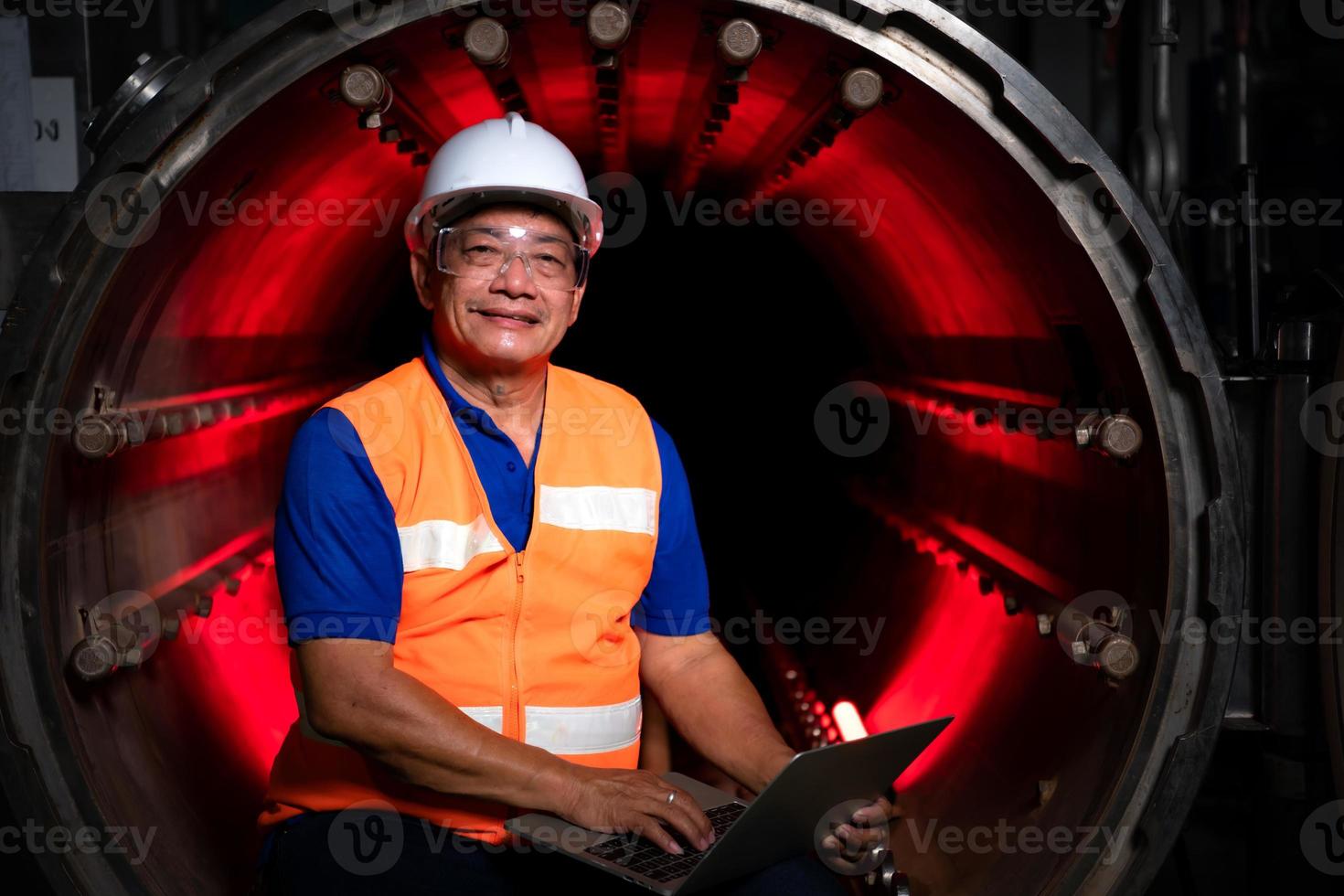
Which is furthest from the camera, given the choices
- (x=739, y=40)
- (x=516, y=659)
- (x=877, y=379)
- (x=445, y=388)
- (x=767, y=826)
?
(x=877, y=379)

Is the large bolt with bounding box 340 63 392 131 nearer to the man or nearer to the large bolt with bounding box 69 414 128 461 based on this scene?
the man

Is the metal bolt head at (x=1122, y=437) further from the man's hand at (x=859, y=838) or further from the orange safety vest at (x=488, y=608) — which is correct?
the orange safety vest at (x=488, y=608)

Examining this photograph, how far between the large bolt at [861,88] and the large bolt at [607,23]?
1.11 feet

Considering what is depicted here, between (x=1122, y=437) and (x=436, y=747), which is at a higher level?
(x=1122, y=437)

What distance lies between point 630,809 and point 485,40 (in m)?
1.13

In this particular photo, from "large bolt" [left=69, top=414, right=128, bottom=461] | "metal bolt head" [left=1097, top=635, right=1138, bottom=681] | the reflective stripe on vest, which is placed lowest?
the reflective stripe on vest

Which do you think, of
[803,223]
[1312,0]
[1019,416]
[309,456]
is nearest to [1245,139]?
[1312,0]

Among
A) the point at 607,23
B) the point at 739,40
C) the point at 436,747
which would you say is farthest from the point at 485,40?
the point at 436,747

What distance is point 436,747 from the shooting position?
1784 millimetres

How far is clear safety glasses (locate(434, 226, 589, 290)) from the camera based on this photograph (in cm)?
207

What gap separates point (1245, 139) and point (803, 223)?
1269mm

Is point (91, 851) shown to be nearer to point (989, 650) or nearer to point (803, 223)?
point (989, 650)

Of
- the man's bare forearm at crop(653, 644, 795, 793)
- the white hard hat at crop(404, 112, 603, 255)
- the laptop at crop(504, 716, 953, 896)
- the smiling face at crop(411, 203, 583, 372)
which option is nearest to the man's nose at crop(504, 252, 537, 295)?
the smiling face at crop(411, 203, 583, 372)

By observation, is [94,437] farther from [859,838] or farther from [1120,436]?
[1120,436]
